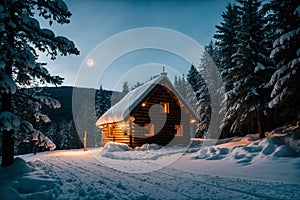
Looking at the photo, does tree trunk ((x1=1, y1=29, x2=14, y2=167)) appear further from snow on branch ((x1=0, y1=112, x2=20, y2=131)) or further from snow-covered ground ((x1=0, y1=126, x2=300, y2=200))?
snow on branch ((x1=0, y1=112, x2=20, y2=131))

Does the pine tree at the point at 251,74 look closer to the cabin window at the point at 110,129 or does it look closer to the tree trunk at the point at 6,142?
the cabin window at the point at 110,129

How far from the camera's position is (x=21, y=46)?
8.59 meters

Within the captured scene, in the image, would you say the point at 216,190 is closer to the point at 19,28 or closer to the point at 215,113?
the point at 19,28

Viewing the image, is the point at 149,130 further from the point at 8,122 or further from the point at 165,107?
the point at 8,122

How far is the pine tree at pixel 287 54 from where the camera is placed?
433 inches

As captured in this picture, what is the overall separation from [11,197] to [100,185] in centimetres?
226

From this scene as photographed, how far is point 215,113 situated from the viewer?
29016 mm

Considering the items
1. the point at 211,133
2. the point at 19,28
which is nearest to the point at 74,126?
the point at 211,133

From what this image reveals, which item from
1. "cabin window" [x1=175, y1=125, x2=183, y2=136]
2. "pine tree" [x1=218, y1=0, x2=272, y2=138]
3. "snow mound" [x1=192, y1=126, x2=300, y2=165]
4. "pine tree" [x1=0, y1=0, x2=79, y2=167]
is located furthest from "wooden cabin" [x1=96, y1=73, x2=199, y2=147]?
"pine tree" [x1=0, y1=0, x2=79, y2=167]

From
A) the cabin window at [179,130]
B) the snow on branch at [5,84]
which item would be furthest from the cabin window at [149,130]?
the snow on branch at [5,84]

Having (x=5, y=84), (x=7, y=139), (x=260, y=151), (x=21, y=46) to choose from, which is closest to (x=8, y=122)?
(x=5, y=84)

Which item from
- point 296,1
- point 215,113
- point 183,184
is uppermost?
point 296,1

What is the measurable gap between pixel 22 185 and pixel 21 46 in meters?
5.53

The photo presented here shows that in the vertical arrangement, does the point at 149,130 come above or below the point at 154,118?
below
